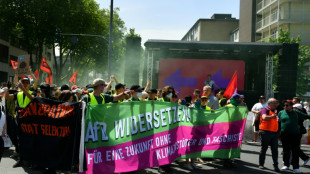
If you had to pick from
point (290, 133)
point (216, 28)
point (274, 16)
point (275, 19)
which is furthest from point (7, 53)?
point (290, 133)

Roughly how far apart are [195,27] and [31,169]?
70.1 meters

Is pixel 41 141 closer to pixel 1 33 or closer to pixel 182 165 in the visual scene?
pixel 182 165

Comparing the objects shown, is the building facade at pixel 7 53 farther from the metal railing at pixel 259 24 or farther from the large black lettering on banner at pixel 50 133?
the large black lettering on banner at pixel 50 133

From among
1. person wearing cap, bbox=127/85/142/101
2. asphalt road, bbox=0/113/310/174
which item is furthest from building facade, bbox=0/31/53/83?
person wearing cap, bbox=127/85/142/101

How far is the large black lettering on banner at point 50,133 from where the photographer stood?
241 inches

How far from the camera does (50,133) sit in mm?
6316

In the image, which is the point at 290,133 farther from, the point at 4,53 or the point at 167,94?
the point at 4,53

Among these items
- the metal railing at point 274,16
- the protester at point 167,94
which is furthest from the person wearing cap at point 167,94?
the metal railing at point 274,16

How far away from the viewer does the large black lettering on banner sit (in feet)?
20.0

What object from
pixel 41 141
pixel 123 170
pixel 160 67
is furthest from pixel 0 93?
pixel 160 67

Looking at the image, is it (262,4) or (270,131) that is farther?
(262,4)

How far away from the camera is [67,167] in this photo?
6.16 meters

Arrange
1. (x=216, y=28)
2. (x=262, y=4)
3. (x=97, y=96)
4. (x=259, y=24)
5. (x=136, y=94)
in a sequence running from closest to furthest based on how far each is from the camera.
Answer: (x=97, y=96) < (x=136, y=94) < (x=262, y=4) < (x=259, y=24) < (x=216, y=28)

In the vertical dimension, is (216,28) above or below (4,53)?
above
